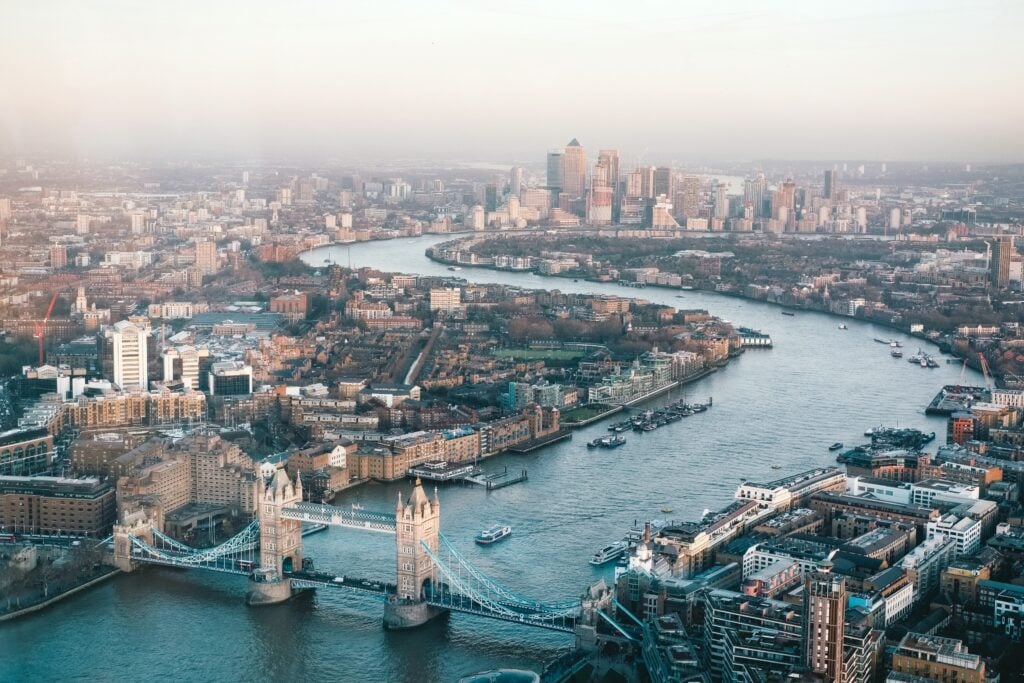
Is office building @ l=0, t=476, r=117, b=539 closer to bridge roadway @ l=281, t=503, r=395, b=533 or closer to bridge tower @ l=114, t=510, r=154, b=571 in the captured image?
bridge tower @ l=114, t=510, r=154, b=571

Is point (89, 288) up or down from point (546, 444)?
up

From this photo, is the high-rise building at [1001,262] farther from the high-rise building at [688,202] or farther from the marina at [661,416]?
the high-rise building at [688,202]

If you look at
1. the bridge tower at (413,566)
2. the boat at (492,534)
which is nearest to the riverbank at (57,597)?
the bridge tower at (413,566)

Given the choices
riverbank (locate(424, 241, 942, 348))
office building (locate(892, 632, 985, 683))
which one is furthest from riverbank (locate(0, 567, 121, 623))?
riverbank (locate(424, 241, 942, 348))

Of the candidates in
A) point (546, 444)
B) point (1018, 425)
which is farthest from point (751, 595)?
point (1018, 425)

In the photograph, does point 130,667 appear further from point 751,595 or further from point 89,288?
point 89,288

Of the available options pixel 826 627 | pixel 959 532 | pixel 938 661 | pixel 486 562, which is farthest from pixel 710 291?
pixel 826 627
